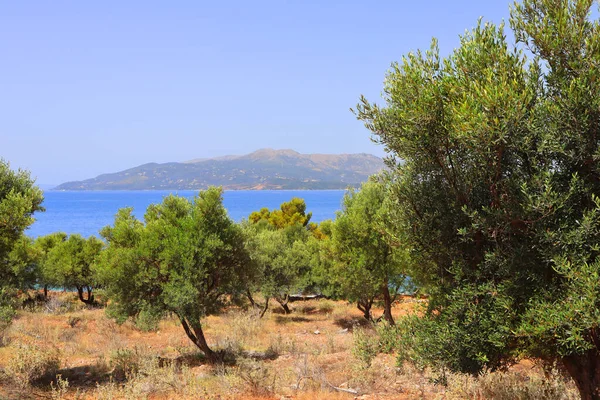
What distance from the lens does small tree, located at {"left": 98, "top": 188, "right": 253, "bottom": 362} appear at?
62.0 feet

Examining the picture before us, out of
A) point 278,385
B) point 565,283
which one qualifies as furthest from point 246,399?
point 565,283

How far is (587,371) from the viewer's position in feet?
29.0

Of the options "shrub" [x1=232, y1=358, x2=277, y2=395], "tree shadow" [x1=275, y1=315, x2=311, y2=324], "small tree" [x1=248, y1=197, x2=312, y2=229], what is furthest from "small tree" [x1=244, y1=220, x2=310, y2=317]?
"small tree" [x1=248, y1=197, x2=312, y2=229]

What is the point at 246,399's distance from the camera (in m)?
13.8

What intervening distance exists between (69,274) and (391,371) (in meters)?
37.4

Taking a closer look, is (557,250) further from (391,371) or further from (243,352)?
(243,352)

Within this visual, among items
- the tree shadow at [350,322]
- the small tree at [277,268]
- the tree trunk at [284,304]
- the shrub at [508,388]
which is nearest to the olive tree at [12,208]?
the shrub at [508,388]

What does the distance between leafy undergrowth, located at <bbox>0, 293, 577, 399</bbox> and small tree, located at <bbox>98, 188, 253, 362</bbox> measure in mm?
2442

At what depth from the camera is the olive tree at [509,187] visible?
7.32 m

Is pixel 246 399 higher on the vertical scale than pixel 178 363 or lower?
higher

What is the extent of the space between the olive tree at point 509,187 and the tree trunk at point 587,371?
0.03 meters

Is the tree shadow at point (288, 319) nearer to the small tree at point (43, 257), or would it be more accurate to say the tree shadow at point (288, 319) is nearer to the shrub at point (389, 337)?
the small tree at point (43, 257)

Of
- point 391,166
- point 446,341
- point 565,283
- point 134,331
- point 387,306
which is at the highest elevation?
point 391,166

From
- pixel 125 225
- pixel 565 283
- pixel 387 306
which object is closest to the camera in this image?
pixel 565 283
